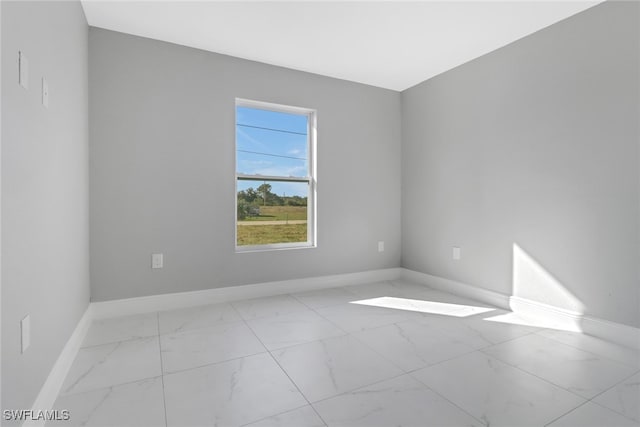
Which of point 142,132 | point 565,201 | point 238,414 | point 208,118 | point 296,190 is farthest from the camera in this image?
point 296,190

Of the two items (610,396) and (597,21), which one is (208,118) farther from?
(610,396)

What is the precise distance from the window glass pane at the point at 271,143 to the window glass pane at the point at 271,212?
5.9 inches

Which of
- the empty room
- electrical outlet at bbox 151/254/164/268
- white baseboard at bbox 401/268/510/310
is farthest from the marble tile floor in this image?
electrical outlet at bbox 151/254/164/268

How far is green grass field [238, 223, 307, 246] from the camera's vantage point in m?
3.40

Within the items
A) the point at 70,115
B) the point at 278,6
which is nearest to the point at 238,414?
the point at 70,115

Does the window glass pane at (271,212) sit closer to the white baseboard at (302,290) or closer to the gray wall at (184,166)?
the gray wall at (184,166)

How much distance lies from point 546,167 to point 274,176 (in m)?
2.48

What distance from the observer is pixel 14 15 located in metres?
1.22

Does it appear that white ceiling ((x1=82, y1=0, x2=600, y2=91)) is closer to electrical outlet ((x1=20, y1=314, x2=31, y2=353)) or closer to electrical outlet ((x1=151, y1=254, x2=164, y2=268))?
electrical outlet ((x1=151, y1=254, x2=164, y2=268))

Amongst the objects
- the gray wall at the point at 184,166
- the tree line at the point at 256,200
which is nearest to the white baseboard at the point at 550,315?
the gray wall at the point at 184,166

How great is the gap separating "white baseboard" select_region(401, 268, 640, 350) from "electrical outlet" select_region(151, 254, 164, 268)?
2.83 meters

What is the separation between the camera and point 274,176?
354 centimetres

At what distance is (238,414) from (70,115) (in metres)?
2.01

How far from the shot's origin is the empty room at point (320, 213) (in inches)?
60.1
